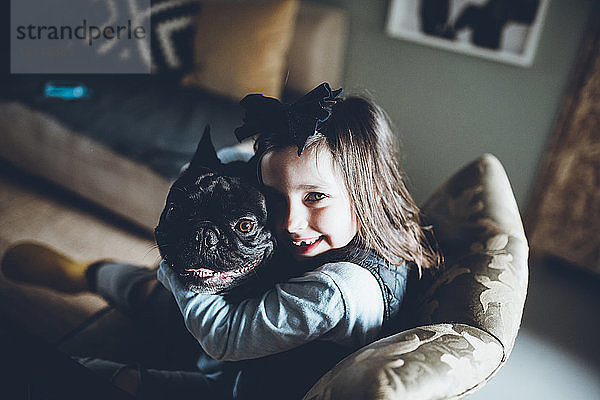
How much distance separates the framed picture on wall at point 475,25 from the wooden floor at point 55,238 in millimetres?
A: 1332

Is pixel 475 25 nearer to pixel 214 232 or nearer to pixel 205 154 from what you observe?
pixel 205 154

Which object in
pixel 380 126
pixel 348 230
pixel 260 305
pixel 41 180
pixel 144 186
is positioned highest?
pixel 380 126

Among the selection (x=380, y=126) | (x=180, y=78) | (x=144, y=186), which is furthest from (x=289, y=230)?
(x=180, y=78)

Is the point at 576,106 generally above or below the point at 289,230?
above

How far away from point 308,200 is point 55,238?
1430mm

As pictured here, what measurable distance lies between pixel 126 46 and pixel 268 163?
1609mm

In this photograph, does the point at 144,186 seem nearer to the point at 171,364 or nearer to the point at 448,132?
the point at 171,364

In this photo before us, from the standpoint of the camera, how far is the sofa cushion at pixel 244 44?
203 centimetres

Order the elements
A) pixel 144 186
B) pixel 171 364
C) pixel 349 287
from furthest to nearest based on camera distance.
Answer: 1. pixel 144 186
2. pixel 171 364
3. pixel 349 287

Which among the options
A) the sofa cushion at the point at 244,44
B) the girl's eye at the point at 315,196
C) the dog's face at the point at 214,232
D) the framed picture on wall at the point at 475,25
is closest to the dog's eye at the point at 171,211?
the dog's face at the point at 214,232

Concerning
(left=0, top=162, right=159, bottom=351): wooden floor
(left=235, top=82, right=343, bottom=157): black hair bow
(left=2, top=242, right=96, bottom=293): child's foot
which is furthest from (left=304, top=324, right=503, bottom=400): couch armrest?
(left=0, top=162, right=159, bottom=351): wooden floor

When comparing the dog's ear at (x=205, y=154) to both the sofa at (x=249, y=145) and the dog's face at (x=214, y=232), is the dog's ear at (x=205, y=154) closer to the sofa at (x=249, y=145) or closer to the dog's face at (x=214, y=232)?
the dog's face at (x=214, y=232)

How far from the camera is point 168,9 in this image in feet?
6.98

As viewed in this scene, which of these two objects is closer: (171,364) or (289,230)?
(289,230)
